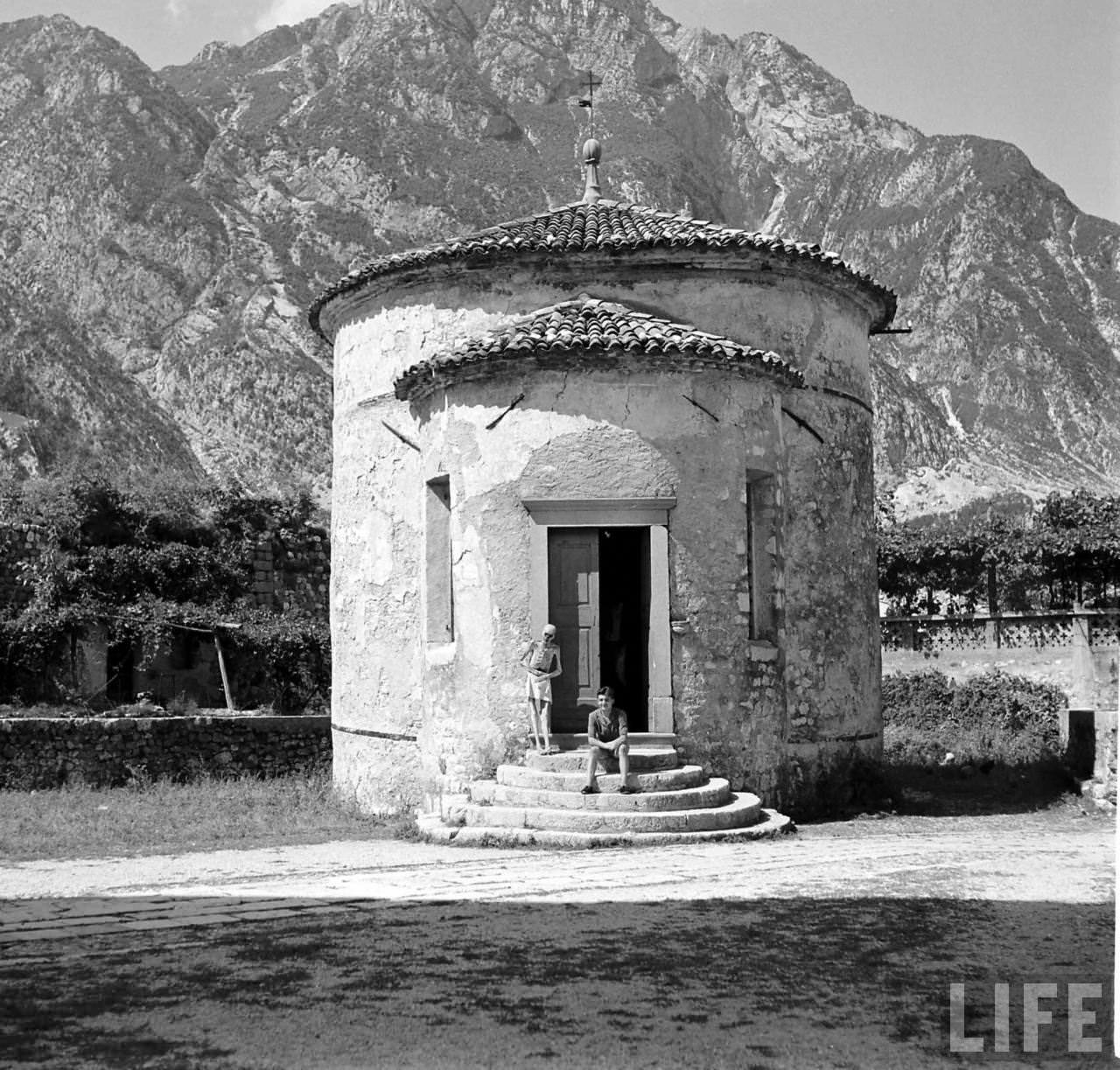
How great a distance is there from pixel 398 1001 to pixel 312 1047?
0.79m

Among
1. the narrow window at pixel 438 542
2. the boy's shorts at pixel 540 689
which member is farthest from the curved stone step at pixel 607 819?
the narrow window at pixel 438 542

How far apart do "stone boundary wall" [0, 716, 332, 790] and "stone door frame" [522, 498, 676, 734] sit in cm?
725

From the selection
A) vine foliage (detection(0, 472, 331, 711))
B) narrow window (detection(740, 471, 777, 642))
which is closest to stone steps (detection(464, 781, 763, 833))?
narrow window (detection(740, 471, 777, 642))

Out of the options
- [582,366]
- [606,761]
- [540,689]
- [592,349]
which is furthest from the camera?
[582,366]

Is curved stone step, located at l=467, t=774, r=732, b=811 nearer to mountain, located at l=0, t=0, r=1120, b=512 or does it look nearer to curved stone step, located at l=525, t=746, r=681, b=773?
curved stone step, located at l=525, t=746, r=681, b=773

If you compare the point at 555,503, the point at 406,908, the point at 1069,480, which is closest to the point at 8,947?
the point at 406,908

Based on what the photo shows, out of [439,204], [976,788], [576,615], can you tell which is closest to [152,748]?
[576,615]

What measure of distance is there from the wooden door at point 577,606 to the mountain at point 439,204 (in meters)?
51.9

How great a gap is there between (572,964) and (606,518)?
6.92 metres

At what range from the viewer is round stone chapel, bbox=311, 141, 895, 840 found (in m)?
13.8

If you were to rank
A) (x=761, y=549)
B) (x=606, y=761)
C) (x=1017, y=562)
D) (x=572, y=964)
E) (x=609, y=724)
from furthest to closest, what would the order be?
(x=1017, y=562), (x=761, y=549), (x=606, y=761), (x=609, y=724), (x=572, y=964)

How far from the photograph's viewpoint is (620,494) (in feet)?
45.3

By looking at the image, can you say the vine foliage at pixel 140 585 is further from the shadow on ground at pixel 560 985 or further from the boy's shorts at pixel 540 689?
the shadow on ground at pixel 560 985

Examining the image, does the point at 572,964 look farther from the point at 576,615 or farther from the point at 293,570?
the point at 293,570
